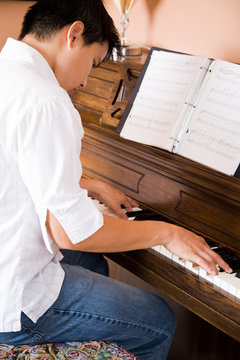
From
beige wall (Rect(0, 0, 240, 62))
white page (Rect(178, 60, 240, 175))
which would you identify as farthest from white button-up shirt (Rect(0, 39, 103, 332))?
beige wall (Rect(0, 0, 240, 62))

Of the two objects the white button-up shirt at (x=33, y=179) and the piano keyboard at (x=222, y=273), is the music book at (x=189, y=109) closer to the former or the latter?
the piano keyboard at (x=222, y=273)

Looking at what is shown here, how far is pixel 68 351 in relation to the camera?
125 cm

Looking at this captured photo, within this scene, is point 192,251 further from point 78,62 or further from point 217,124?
point 78,62

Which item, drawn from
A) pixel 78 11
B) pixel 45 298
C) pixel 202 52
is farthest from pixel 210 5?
pixel 45 298

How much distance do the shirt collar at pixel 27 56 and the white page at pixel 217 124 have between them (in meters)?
0.64

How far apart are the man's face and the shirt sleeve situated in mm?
232

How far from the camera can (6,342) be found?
123 centimetres

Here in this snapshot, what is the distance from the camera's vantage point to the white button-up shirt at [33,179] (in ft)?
3.39

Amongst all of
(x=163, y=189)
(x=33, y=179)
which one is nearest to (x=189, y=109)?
(x=163, y=189)

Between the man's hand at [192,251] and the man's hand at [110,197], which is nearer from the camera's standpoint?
the man's hand at [192,251]

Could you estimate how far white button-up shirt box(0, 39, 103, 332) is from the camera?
103cm

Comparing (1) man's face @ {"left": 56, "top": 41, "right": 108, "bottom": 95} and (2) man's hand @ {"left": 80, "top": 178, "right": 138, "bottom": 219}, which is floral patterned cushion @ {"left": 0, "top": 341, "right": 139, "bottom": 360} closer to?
(2) man's hand @ {"left": 80, "top": 178, "right": 138, "bottom": 219}

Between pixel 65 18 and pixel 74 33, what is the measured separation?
55 millimetres

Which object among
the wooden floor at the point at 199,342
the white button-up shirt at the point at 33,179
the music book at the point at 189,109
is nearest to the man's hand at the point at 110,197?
the music book at the point at 189,109
